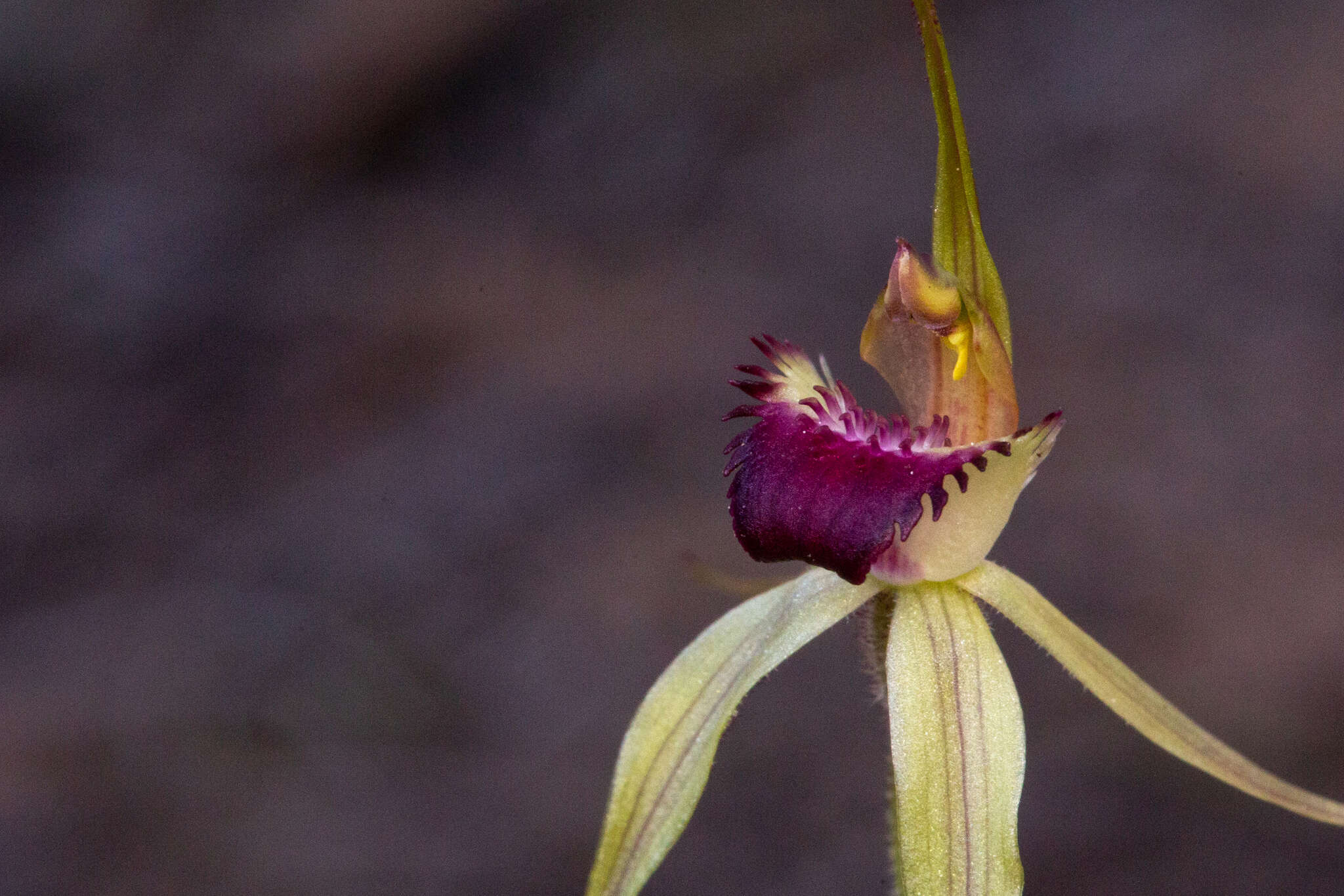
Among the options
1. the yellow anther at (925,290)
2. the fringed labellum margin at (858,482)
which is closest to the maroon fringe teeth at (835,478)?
the fringed labellum margin at (858,482)

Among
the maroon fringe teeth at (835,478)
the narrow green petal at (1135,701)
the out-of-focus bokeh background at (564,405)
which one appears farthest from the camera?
the out-of-focus bokeh background at (564,405)

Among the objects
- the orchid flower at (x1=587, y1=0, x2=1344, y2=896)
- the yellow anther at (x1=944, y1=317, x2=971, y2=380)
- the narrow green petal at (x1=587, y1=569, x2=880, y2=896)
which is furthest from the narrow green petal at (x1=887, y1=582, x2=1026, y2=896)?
the yellow anther at (x1=944, y1=317, x2=971, y2=380)

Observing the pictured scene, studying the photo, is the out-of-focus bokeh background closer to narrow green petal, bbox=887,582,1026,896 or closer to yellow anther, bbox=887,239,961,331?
narrow green petal, bbox=887,582,1026,896

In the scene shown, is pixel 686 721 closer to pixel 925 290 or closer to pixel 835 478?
pixel 835 478

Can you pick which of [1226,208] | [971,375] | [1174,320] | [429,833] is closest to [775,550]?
[971,375]

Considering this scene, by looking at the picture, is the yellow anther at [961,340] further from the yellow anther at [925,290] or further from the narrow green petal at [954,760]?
the narrow green petal at [954,760]
